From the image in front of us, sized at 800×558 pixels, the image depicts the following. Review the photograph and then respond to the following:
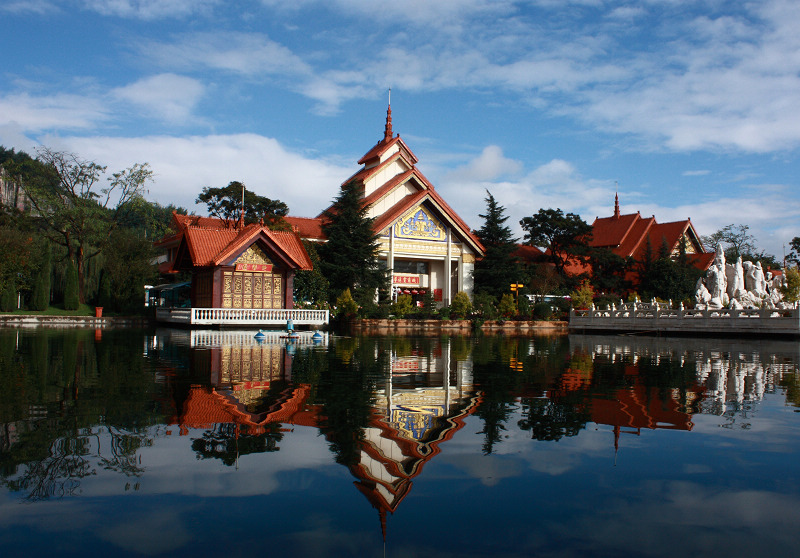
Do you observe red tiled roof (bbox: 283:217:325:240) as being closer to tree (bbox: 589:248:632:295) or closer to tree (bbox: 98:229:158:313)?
tree (bbox: 98:229:158:313)

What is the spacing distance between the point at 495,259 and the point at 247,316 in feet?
60.5

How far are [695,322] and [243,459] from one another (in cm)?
2951

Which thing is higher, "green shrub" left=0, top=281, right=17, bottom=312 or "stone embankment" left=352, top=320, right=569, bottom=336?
"green shrub" left=0, top=281, right=17, bottom=312

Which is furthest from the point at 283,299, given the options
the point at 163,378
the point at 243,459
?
Result: the point at 243,459

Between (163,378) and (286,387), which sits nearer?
(286,387)

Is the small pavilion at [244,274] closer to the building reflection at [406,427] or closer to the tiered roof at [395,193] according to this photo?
the tiered roof at [395,193]

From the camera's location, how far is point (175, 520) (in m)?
3.84

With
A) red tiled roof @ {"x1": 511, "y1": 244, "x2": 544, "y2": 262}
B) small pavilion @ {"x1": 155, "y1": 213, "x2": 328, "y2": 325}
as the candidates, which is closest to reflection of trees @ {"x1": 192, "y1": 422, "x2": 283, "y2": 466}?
small pavilion @ {"x1": 155, "y1": 213, "x2": 328, "y2": 325}

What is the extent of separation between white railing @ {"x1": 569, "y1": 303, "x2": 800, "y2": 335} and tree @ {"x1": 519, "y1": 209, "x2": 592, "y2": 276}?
10.5m

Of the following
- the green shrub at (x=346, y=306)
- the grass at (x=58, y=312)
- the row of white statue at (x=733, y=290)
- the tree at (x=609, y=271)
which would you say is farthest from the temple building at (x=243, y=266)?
the tree at (x=609, y=271)

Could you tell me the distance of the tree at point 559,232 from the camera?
150 feet

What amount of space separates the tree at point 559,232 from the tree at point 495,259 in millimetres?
2179

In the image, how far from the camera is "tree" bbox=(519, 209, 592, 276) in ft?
150

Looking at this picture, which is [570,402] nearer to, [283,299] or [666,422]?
[666,422]
